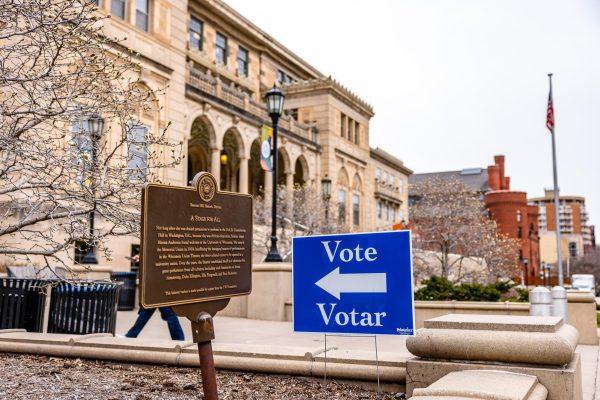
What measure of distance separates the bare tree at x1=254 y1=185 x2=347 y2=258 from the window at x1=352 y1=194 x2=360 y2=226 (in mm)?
10819

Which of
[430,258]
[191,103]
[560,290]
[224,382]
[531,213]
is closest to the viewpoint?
[224,382]

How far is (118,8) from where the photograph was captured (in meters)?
23.9

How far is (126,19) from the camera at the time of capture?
2397 centimetres

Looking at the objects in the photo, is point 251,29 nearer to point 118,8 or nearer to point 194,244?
point 118,8

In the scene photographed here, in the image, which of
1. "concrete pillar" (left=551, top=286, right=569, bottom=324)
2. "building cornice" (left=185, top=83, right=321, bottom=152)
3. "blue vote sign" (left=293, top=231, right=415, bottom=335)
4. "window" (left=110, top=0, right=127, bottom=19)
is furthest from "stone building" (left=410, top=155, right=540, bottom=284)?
"blue vote sign" (left=293, top=231, right=415, bottom=335)

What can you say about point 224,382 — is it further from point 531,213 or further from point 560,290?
point 531,213

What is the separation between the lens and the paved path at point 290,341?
638 cm

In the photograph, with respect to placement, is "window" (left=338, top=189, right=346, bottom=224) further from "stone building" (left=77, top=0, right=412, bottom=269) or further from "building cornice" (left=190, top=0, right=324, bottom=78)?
"building cornice" (left=190, top=0, right=324, bottom=78)

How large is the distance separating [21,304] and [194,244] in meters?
5.68

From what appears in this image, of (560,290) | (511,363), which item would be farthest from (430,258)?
(511,363)

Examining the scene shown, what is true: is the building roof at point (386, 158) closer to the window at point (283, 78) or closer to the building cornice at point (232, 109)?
the window at point (283, 78)

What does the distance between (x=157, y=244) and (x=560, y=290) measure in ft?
31.8

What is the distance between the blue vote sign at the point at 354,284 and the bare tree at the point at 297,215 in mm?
25558

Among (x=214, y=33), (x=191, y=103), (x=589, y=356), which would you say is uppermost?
(x=214, y=33)
